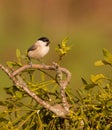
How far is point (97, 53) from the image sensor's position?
812cm

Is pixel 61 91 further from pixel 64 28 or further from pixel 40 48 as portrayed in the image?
pixel 64 28

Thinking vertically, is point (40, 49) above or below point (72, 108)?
above

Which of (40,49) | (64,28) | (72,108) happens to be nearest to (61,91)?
(72,108)

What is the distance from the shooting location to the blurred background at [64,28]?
768cm

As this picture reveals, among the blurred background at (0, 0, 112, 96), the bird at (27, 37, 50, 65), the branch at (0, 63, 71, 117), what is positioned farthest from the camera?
the blurred background at (0, 0, 112, 96)

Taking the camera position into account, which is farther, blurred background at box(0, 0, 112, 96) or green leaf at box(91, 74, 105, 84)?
blurred background at box(0, 0, 112, 96)

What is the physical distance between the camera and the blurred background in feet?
25.2

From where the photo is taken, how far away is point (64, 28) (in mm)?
9859

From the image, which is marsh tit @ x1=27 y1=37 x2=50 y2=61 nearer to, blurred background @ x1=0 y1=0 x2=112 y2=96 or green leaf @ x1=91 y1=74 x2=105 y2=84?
green leaf @ x1=91 y1=74 x2=105 y2=84

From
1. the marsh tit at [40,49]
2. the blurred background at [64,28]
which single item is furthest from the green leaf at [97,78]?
the blurred background at [64,28]

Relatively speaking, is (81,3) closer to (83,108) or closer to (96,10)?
(96,10)

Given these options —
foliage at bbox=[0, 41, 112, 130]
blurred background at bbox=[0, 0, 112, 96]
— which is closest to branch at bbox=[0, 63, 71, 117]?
foliage at bbox=[0, 41, 112, 130]

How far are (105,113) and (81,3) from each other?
1009 cm

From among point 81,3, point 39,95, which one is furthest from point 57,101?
point 81,3
